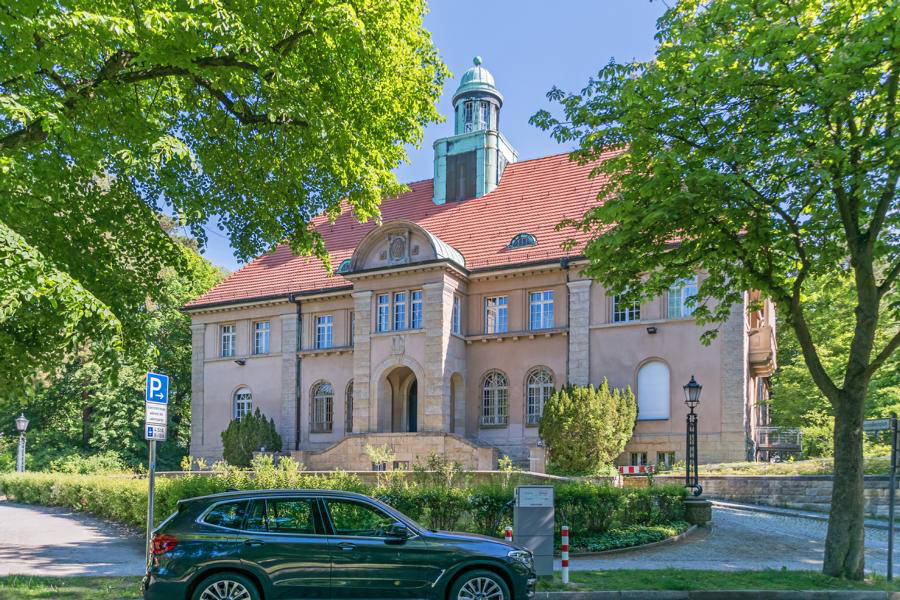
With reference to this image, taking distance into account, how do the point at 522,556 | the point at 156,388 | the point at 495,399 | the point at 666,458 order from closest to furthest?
the point at 522,556
the point at 156,388
the point at 666,458
the point at 495,399

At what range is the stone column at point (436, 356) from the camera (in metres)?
30.4

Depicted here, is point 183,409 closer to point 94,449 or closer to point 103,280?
point 94,449

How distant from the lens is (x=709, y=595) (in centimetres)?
1049

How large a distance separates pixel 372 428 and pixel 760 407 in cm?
1855

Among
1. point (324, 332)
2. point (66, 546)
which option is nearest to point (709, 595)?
point (66, 546)

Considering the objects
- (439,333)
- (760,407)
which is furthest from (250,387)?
(760,407)

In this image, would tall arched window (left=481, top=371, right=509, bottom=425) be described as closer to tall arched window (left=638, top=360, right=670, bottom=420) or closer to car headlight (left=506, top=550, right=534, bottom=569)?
tall arched window (left=638, top=360, right=670, bottom=420)

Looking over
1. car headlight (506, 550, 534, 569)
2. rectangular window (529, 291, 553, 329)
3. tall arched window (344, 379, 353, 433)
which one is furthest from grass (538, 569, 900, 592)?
tall arched window (344, 379, 353, 433)

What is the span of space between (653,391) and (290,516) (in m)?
21.6

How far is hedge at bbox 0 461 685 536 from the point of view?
49.0ft

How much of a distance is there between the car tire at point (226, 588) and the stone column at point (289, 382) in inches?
1088

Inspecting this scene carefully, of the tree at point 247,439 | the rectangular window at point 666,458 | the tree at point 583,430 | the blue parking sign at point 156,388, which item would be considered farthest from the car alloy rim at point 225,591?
the tree at point 247,439

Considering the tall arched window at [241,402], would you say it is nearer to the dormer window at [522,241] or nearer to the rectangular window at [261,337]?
the rectangular window at [261,337]

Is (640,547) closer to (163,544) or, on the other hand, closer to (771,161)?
(771,161)
